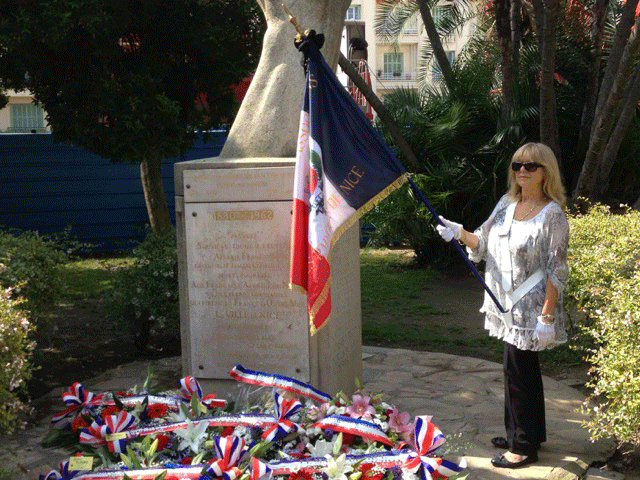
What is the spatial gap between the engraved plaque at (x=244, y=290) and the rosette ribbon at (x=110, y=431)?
0.99m

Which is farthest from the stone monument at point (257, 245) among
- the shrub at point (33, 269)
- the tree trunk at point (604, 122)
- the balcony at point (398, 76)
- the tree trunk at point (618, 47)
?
the balcony at point (398, 76)

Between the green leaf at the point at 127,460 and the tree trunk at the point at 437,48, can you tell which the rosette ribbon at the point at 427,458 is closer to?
the green leaf at the point at 127,460

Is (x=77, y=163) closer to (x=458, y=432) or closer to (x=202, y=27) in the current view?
(x=202, y=27)

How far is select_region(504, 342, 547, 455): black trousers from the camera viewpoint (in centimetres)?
478

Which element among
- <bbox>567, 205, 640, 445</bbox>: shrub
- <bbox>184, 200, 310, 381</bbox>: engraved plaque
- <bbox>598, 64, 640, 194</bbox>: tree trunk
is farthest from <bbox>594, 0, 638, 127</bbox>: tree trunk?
<bbox>184, 200, 310, 381</bbox>: engraved plaque

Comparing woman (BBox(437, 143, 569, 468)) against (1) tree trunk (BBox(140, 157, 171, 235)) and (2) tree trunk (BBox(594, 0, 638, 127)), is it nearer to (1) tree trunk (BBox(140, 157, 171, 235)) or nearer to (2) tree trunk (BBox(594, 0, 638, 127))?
(2) tree trunk (BBox(594, 0, 638, 127))

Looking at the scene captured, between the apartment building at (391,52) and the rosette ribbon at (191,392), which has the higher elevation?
the apartment building at (391,52)

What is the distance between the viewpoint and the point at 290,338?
5.09m

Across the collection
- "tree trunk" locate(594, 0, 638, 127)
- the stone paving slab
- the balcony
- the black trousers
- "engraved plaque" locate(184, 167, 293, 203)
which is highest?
the balcony

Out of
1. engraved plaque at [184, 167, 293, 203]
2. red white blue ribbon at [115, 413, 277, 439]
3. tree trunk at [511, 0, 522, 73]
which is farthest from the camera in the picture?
tree trunk at [511, 0, 522, 73]

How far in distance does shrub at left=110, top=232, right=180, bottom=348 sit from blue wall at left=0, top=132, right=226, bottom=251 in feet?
26.7

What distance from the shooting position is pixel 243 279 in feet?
16.8

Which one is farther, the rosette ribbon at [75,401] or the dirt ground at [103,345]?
the dirt ground at [103,345]

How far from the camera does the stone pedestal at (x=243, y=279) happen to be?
503 centimetres
